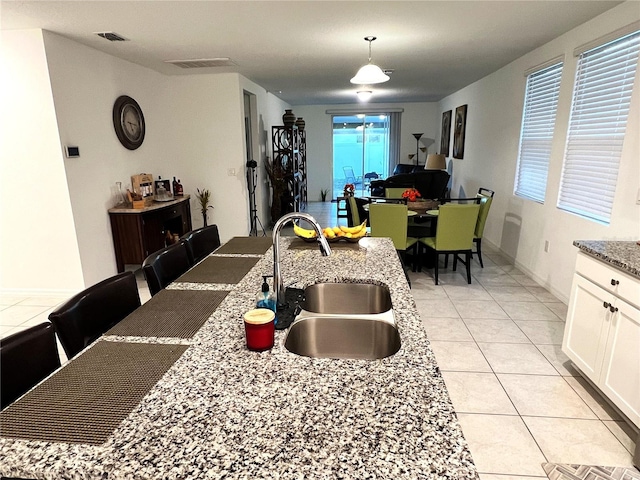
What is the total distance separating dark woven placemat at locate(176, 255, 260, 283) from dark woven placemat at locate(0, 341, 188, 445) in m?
0.60

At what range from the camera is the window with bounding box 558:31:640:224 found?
2740mm

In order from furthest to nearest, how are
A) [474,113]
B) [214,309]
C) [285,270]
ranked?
[474,113] → [285,270] → [214,309]

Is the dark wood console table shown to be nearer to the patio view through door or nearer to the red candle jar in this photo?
the red candle jar

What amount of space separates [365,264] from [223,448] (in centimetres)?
126

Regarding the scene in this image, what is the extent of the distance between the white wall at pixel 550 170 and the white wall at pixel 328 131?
295cm

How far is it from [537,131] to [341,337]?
3875 millimetres

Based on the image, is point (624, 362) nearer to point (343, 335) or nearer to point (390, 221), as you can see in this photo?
point (343, 335)

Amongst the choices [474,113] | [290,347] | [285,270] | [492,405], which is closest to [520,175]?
[474,113]

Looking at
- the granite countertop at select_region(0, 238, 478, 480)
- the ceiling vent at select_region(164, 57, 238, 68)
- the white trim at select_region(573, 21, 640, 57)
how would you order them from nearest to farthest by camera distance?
the granite countertop at select_region(0, 238, 478, 480) < the white trim at select_region(573, 21, 640, 57) < the ceiling vent at select_region(164, 57, 238, 68)

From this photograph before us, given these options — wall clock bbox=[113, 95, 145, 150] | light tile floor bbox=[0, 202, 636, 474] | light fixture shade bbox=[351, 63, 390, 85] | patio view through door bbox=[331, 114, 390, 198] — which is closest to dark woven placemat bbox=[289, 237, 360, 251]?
light tile floor bbox=[0, 202, 636, 474]

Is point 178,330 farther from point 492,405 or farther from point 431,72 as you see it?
point 431,72

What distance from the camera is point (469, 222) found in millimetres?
3732

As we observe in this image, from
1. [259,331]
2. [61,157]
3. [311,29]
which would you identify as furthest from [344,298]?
[61,157]

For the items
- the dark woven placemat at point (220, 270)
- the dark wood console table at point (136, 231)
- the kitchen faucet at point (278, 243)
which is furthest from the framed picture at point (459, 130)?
the kitchen faucet at point (278, 243)
